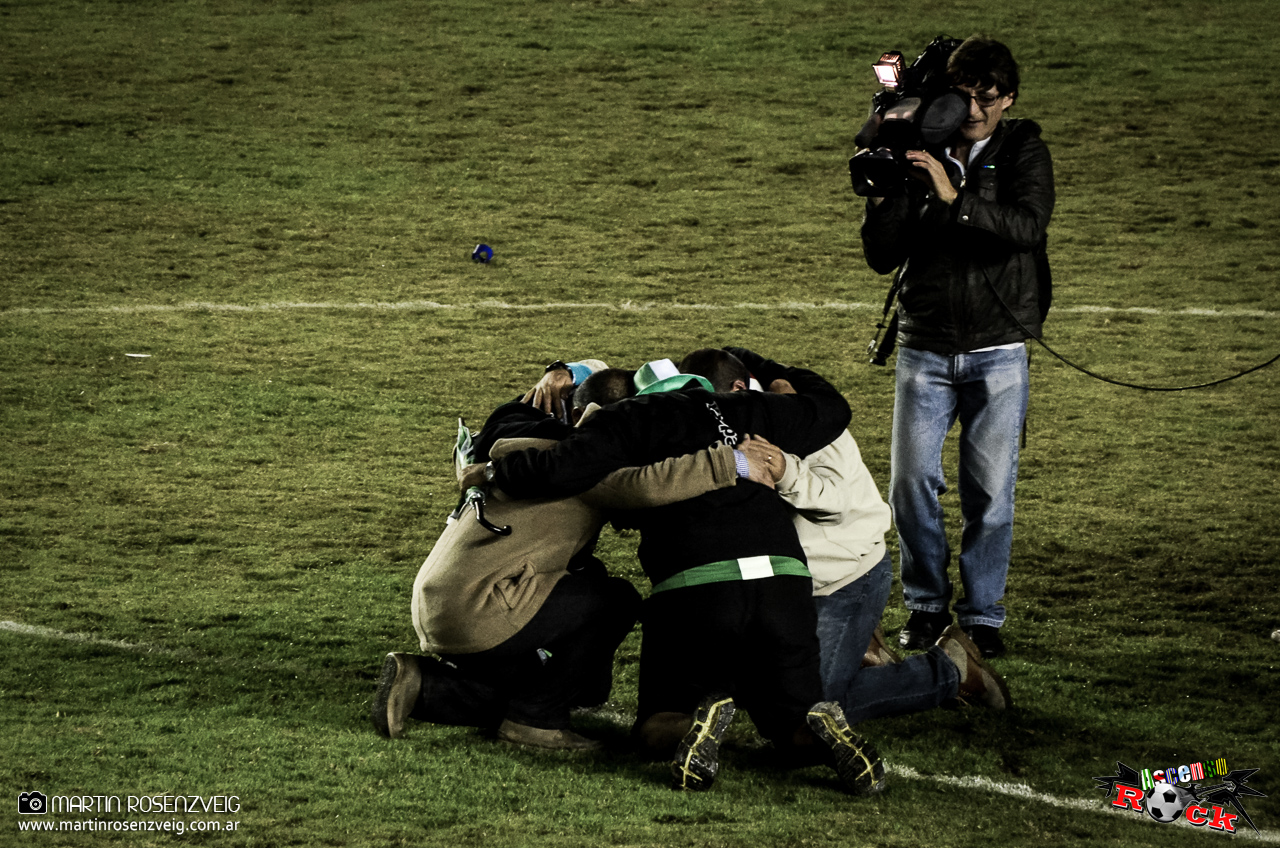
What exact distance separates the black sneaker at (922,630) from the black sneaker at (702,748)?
4.47 feet

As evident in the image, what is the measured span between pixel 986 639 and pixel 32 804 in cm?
269

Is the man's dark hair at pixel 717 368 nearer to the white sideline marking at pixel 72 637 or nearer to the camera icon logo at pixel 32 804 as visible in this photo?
the camera icon logo at pixel 32 804

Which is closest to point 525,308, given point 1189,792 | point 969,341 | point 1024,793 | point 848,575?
point 969,341

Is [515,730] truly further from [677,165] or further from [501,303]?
[677,165]

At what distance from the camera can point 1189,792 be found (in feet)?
10.8

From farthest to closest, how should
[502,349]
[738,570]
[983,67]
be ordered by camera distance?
[502,349]
[983,67]
[738,570]

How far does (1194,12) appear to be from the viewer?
14703 millimetres

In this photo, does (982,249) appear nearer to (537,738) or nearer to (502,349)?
(537,738)

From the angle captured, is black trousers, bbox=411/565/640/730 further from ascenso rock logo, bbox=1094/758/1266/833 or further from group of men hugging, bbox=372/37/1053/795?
ascenso rock logo, bbox=1094/758/1266/833

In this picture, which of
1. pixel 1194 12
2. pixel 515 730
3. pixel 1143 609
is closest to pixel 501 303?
pixel 1143 609

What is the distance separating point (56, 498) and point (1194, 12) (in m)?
12.8

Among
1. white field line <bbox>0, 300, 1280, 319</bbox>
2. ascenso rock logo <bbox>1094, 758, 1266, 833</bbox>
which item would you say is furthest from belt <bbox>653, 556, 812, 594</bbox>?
white field line <bbox>0, 300, 1280, 319</bbox>

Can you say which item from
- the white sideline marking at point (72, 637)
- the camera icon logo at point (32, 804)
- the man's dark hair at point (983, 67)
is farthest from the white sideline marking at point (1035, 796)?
the white sideline marking at point (72, 637)

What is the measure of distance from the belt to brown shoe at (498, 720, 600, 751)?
1.66ft
